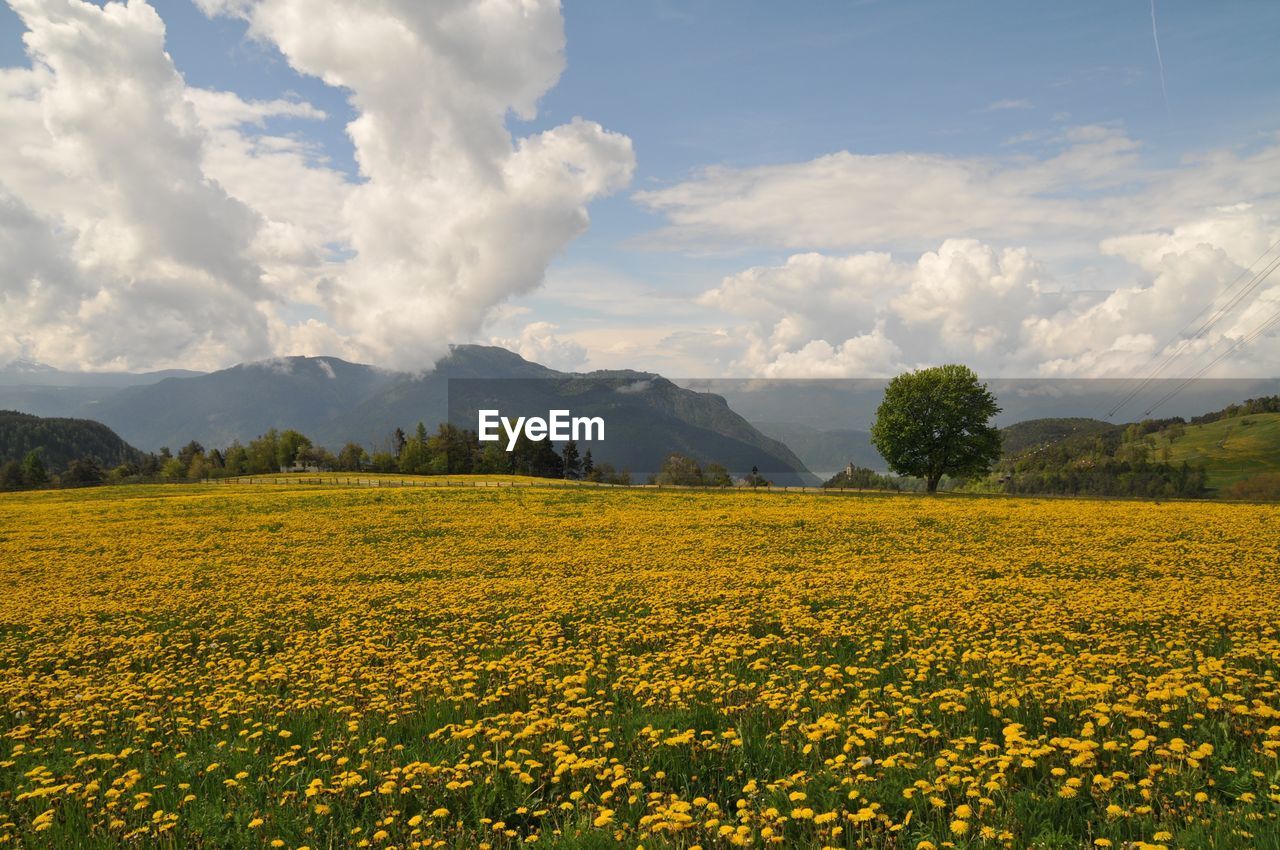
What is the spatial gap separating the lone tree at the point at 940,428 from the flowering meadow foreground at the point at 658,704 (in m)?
59.1

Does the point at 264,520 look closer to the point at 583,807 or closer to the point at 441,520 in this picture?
the point at 441,520

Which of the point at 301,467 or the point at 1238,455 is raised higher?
the point at 301,467

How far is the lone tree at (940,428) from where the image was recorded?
266 ft

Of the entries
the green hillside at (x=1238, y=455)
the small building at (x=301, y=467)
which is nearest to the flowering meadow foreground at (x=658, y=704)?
the small building at (x=301, y=467)

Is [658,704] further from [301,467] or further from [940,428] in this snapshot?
[301,467]

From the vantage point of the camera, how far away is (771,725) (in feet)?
30.0

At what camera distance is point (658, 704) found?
32.0 ft

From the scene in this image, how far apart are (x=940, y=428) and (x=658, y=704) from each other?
80.9 m

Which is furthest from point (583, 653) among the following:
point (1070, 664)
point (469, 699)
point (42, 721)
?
point (42, 721)

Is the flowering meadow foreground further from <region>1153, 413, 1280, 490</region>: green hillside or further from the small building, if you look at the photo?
<region>1153, 413, 1280, 490</region>: green hillside

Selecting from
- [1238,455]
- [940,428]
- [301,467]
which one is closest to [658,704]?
[940,428]

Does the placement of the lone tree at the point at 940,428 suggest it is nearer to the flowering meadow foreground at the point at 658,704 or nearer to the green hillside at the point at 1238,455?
the flowering meadow foreground at the point at 658,704

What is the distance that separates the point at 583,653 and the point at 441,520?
31.2m

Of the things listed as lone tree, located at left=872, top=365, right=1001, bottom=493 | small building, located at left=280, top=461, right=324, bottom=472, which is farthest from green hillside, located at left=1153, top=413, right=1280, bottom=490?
small building, located at left=280, top=461, right=324, bottom=472
